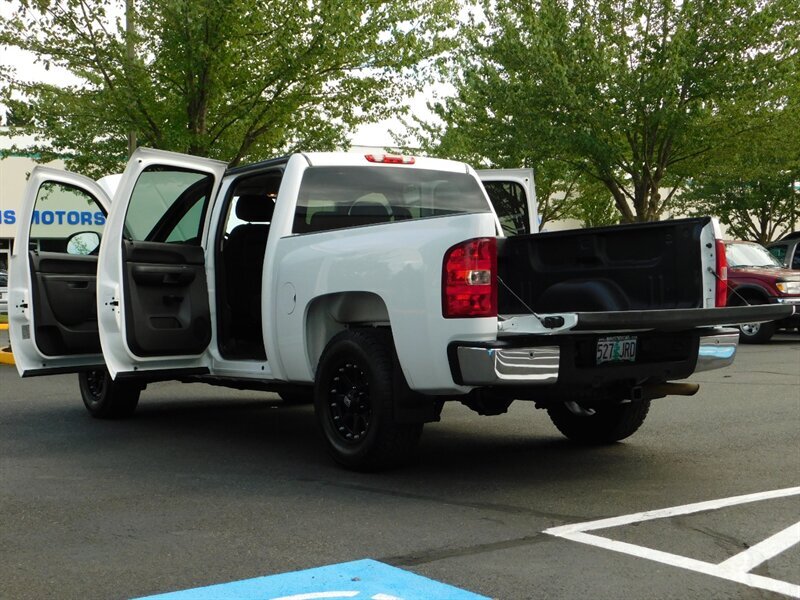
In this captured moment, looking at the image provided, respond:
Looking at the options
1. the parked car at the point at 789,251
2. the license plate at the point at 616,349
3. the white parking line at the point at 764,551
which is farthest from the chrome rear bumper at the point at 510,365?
the parked car at the point at 789,251

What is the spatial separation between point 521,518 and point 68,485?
2.80 m

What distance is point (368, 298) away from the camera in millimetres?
6570

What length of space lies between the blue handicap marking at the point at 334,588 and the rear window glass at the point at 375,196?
3.35 metres

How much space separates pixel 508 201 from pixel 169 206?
283 centimetres

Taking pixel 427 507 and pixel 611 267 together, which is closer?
pixel 427 507

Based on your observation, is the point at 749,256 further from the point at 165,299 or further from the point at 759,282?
the point at 165,299

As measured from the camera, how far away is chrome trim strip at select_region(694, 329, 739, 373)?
648cm

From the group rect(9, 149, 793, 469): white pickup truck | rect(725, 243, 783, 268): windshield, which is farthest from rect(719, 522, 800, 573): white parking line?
rect(725, 243, 783, 268): windshield

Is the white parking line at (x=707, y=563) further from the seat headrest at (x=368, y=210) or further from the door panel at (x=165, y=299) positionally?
the door panel at (x=165, y=299)

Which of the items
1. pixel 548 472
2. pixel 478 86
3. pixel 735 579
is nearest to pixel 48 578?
pixel 735 579

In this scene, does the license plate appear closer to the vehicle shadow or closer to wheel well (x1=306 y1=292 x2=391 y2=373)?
the vehicle shadow

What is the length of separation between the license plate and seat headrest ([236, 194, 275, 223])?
318cm

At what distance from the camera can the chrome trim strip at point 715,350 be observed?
21.3 ft

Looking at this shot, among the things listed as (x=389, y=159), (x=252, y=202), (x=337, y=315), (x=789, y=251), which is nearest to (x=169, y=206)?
(x=252, y=202)
